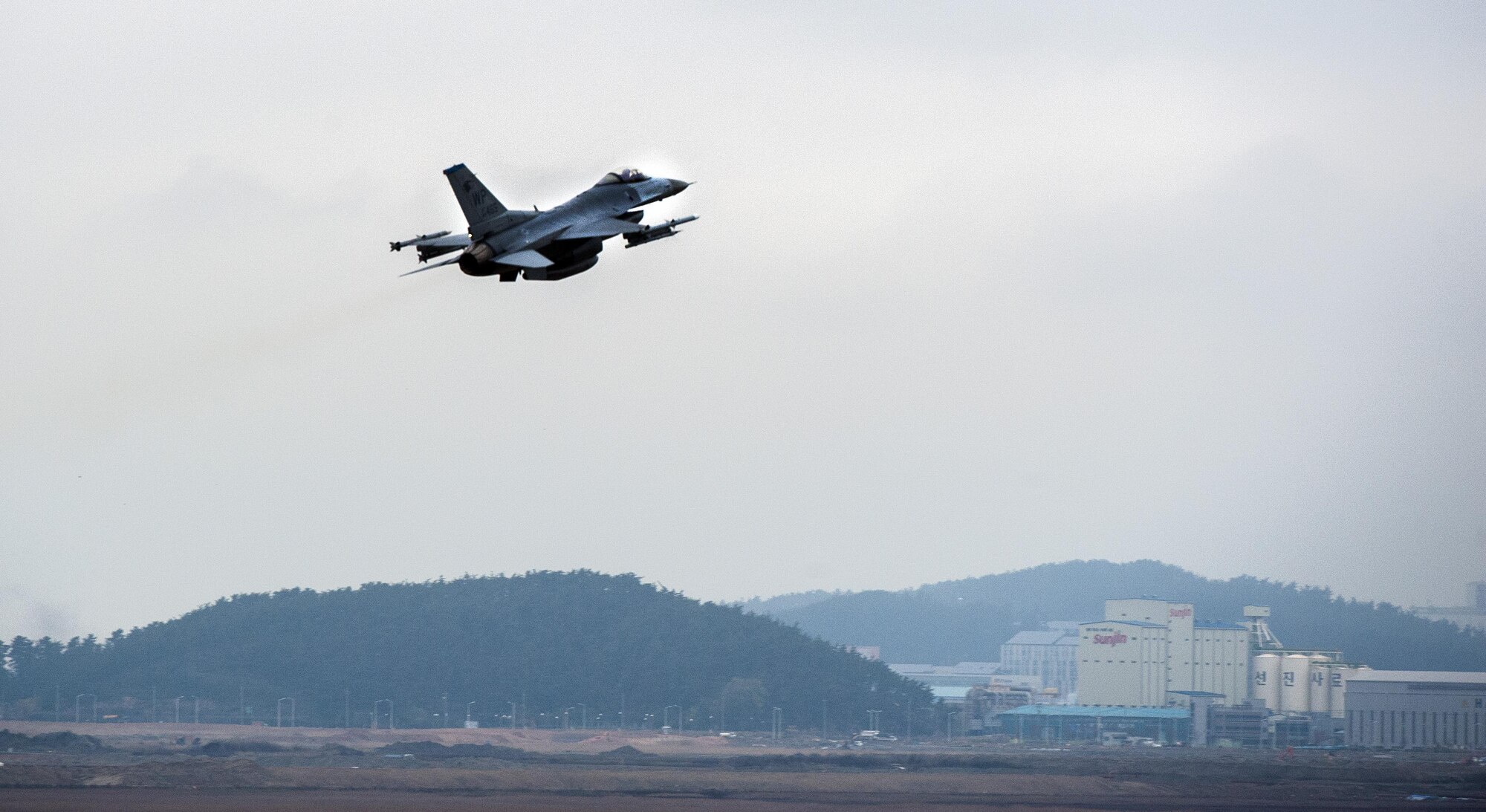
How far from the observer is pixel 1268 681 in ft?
530

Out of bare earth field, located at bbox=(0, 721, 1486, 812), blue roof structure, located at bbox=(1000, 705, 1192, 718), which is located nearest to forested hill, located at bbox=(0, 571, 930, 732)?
blue roof structure, located at bbox=(1000, 705, 1192, 718)

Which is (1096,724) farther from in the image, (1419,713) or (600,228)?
(600,228)

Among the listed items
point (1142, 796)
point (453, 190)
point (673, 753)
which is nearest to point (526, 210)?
point (453, 190)

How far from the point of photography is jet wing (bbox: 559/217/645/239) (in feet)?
167

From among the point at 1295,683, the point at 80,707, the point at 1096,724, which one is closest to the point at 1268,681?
the point at 1295,683

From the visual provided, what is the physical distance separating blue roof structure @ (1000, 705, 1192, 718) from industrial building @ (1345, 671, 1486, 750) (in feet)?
47.0

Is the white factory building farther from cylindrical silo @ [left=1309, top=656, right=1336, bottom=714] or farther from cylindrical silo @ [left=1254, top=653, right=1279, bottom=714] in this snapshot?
cylindrical silo @ [left=1309, top=656, right=1336, bottom=714]

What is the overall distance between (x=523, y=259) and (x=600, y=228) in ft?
9.42

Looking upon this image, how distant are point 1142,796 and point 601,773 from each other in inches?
1200

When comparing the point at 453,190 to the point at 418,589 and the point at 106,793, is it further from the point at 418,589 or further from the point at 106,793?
the point at 418,589

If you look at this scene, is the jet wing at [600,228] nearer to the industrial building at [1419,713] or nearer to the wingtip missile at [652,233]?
the wingtip missile at [652,233]

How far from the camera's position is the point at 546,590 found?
622ft

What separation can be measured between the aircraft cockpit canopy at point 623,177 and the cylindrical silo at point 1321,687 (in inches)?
4685

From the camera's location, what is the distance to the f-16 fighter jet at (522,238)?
5000 cm
